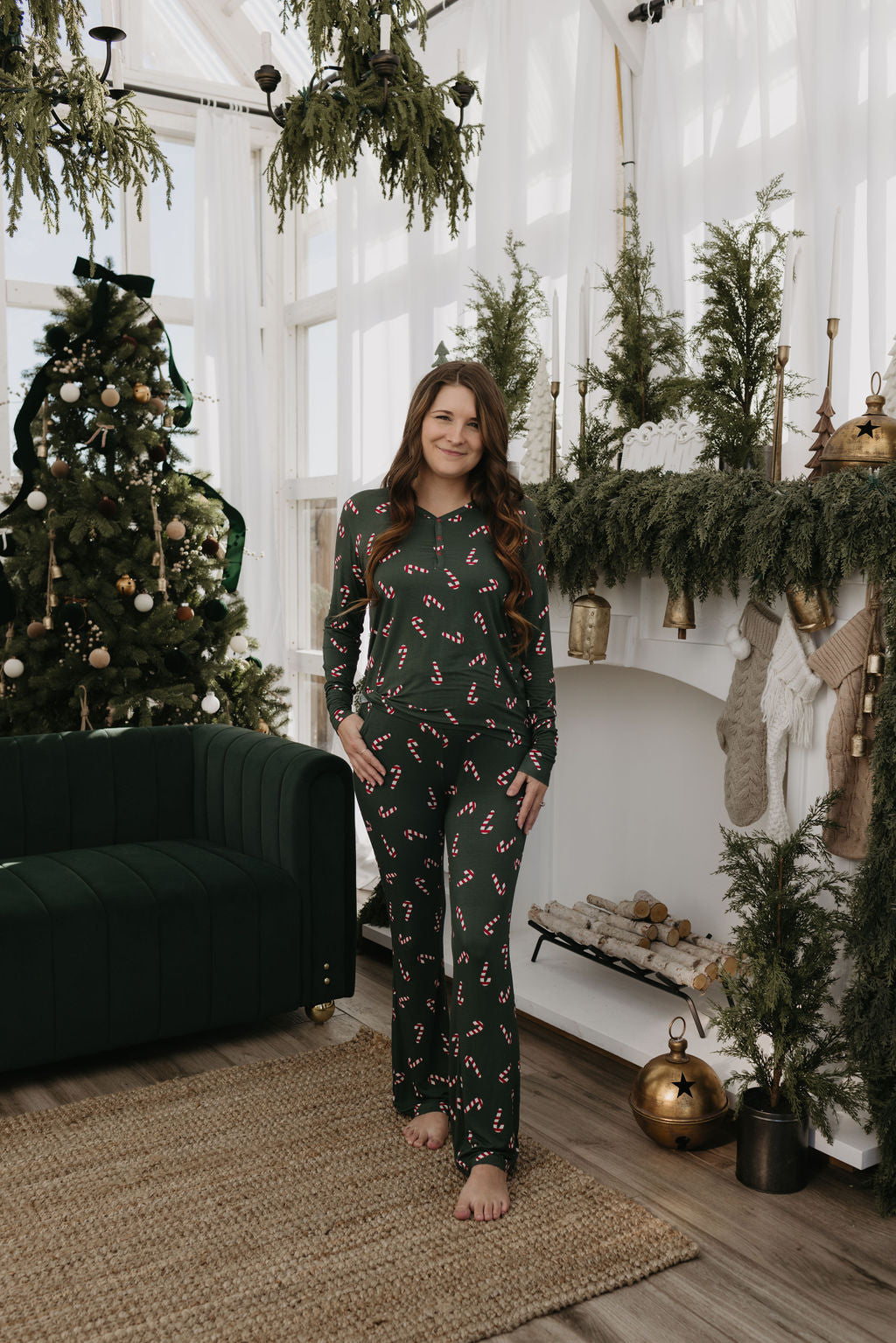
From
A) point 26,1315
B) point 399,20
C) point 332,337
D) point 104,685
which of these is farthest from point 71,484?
point 26,1315

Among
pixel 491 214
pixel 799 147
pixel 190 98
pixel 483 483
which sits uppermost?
pixel 190 98

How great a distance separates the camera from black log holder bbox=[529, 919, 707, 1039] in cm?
284

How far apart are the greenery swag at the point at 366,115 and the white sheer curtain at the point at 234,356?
129 inches

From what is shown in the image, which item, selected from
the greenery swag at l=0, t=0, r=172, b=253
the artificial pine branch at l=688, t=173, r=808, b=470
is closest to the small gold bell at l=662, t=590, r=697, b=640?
the artificial pine branch at l=688, t=173, r=808, b=470

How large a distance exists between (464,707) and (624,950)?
3.80 feet

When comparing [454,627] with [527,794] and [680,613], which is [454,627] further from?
[680,613]

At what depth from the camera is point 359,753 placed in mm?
2270

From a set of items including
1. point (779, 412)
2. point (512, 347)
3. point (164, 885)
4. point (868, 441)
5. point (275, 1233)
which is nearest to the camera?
point (275, 1233)

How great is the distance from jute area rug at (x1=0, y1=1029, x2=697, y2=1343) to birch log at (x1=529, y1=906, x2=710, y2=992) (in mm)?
632

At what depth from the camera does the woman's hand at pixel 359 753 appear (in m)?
2.25

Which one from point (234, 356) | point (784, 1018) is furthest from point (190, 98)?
point (784, 1018)

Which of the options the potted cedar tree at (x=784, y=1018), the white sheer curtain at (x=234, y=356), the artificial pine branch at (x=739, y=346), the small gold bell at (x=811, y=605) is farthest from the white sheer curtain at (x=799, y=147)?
the white sheer curtain at (x=234, y=356)

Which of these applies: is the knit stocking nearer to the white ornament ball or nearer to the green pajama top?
the white ornament ball

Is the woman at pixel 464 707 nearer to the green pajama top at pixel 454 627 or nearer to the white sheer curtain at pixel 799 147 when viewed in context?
the green pajama top at pixel 454 627
